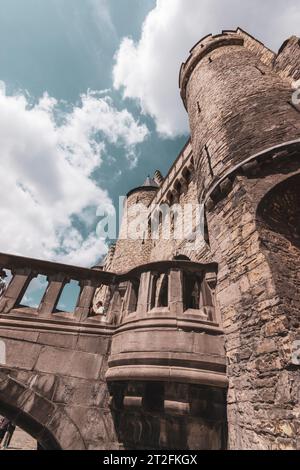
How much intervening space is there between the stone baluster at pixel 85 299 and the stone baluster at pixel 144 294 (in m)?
0.82

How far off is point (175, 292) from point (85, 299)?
1502mm

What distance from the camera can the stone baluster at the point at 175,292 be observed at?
3.99 metres

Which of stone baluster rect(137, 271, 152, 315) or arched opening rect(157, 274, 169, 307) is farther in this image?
arched opening rect(157, 274, 169, 307)

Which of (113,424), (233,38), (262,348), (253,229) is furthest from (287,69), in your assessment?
(113,424)

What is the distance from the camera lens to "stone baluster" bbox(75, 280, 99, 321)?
13.7ft

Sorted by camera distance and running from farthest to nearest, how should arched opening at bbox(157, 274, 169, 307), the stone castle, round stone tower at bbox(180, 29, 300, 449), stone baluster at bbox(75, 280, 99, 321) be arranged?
arched opening at bbox(157, 274, 169, 307)
stone baluster at bbox(75, 280, 99, 321)
the stone castle
round stone tower at bbox(180, 29, 300, 449)

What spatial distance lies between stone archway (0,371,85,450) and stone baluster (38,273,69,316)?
0.99 m

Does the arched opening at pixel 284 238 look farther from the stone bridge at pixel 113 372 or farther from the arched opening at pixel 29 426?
the arched opening at pixel 29 426

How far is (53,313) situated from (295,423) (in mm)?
3364

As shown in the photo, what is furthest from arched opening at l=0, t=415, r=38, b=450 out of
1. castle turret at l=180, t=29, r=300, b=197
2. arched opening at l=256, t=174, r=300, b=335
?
castle turret at l=180, t=29, r=300, b=197

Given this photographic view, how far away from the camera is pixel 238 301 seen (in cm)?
378

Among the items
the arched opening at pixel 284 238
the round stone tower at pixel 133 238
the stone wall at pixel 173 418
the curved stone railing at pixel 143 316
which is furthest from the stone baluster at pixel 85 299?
the round stone tower at pixel 133 238

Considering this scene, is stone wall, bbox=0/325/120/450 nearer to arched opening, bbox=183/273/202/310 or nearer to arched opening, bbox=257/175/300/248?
arched opening, bbox=183/273/202/310
